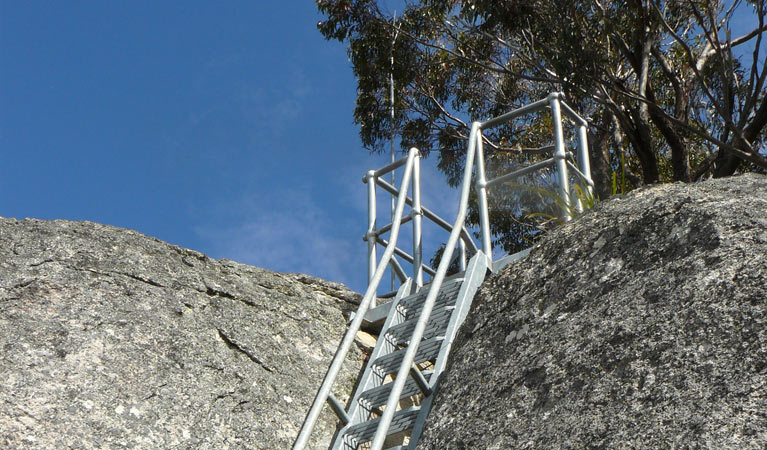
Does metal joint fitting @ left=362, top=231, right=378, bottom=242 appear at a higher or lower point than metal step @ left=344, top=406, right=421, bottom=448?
higher

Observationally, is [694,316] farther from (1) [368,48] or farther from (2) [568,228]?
(1) [368,48]

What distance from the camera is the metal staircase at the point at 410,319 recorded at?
11.9 ft

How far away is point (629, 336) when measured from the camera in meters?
3.07

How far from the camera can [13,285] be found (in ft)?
14.9

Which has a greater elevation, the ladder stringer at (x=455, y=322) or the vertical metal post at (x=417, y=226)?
the vertical metal post at (x=417, y=226)

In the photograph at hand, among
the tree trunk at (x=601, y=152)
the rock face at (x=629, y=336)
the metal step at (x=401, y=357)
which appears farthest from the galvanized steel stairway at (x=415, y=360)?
the tree trunk at (x=601, y=152)

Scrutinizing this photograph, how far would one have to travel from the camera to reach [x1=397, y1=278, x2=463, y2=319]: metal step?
432 cm

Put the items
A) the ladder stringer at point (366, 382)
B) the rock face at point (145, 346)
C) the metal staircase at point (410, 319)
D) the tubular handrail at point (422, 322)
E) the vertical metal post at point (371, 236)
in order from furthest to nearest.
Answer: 1. the vertical metal post at point (371, 236)
2. the rock face at point (145, 346)
3. the ladder stringer at point (366, 382)
4. the metal staircase at point (410, 319)
5. the tubular handrail at point (422, 322)

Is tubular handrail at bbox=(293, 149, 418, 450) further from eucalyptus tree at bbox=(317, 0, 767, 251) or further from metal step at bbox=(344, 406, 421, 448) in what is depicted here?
eucalyptus tree at bbox=(317, 0, 767, 251)

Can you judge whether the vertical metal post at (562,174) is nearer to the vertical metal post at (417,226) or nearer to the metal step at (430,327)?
the vertical metal post at (417,226)

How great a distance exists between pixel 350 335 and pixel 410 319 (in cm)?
55

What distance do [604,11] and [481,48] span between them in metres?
2.95

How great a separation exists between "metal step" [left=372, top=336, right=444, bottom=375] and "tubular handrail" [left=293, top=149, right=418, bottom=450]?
174 millimetres

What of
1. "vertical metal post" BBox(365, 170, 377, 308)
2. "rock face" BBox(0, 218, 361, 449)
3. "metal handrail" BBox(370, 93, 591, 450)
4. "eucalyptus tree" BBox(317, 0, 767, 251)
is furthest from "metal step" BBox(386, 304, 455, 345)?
"eucalyptus tree" BBox(317, 0, 767, 251)
